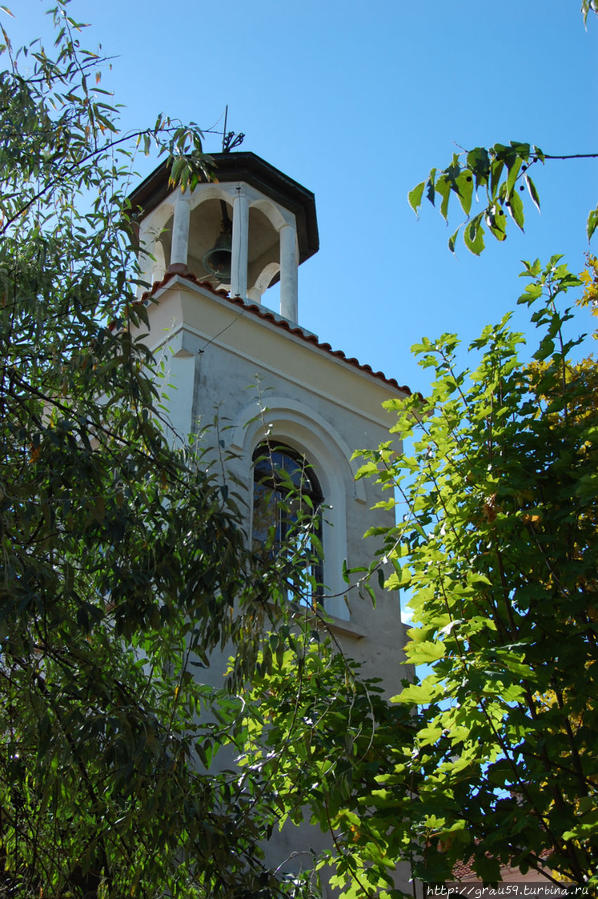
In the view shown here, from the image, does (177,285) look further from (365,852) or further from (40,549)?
(365,852)

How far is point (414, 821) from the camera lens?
4.79 metres

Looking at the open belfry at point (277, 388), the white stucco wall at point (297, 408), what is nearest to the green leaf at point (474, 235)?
the open belfry at point (277, 388)

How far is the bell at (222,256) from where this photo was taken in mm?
13820

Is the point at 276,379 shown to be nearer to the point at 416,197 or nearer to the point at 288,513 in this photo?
the point at 288,513

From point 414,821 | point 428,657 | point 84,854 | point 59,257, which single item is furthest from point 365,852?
point 59,257

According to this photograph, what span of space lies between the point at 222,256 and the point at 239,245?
1409 millimetres

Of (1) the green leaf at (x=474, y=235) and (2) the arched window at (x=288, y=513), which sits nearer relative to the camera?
(1) the green leaf at (x=474, y=235)

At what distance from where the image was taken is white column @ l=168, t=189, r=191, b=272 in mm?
12239

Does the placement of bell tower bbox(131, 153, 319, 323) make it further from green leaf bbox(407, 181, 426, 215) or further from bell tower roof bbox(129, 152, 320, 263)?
green leaf bbox(407, 181, 426, 215)

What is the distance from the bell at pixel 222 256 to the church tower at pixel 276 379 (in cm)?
3

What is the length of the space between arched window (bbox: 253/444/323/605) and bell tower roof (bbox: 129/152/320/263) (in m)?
4.19

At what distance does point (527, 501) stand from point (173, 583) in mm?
2152

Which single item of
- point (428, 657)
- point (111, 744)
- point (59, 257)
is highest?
point (59, 257)

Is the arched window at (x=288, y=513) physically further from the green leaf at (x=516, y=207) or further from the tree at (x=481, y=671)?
the green leaf at (x=516, y=207)
